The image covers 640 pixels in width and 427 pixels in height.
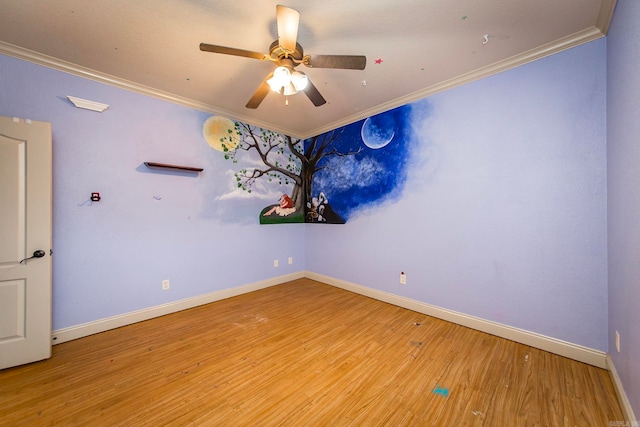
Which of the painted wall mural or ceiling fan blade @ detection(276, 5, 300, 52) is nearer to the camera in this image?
ceiling fan blade @ detection(276, 5, 300, 52)

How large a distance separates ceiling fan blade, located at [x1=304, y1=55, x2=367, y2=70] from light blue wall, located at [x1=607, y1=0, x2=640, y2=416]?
57.9 inches

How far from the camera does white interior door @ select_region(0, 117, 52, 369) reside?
71.6 inches

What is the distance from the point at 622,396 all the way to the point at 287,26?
317 cm

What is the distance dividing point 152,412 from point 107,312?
1.59 meters

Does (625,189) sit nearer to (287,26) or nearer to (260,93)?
(287,26)

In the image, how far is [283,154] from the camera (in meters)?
4.02

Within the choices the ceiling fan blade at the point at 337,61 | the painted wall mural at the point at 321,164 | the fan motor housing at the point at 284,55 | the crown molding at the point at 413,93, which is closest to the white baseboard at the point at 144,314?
the painted wall mural at the point at 321,164

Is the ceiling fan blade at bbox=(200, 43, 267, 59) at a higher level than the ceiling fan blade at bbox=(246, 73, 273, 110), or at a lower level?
higher

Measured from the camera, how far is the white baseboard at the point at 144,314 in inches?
87.7

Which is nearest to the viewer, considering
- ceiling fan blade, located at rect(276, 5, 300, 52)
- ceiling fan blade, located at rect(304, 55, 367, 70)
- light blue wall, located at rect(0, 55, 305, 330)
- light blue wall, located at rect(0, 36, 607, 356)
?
ceiling fan blade, located at rect(276, 5, 300, 52)

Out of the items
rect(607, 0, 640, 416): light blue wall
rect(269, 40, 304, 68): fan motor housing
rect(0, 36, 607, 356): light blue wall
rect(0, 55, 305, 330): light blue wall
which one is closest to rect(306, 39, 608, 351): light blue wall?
rect(0, 36, 607, 356): light blue wall

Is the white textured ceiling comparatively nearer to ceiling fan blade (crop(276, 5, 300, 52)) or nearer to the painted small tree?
ceiling fan blade (crop(276, 5, 300, 52))

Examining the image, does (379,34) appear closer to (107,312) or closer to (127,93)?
(127,93)

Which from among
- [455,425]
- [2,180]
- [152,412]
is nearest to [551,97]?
[455,425]
